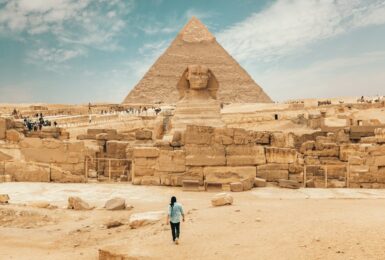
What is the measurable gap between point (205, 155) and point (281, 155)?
1.59m

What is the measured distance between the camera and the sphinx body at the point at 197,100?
1382 cm

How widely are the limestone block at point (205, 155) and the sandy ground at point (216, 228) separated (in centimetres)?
82

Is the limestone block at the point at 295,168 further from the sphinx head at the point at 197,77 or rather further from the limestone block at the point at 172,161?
the sphinx head at the point at 197,77

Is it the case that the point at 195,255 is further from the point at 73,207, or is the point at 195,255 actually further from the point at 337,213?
the point at 73,207

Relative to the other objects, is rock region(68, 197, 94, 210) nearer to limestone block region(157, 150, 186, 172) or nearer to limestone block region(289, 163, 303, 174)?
limestone block region(157, 150, 186, 172)

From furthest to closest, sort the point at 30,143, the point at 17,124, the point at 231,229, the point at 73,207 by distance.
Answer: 1. the point at 17,124
2. the point at 30,143
3. the point at 73,207
4. the point at 231,229

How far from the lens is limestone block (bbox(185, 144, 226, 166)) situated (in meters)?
9.09

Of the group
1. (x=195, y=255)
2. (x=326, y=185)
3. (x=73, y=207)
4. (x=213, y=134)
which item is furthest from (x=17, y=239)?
(x=326, y=185)

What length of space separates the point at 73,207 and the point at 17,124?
17.9 ft

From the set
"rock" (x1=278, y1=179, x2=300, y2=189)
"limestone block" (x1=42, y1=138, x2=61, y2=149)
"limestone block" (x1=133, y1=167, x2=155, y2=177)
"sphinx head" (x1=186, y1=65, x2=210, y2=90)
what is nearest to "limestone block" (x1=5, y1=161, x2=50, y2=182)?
"limestone block" (x1=42, y1=138, x2=61, y2=149)

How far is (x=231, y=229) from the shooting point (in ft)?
17.7

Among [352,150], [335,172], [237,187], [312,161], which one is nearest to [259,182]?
[237,187]

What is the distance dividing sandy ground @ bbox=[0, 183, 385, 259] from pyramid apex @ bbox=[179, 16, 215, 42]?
12507 cm

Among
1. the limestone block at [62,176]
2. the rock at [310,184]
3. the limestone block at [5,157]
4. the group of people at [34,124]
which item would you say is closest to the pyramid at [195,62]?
the group of people at [34,124]
